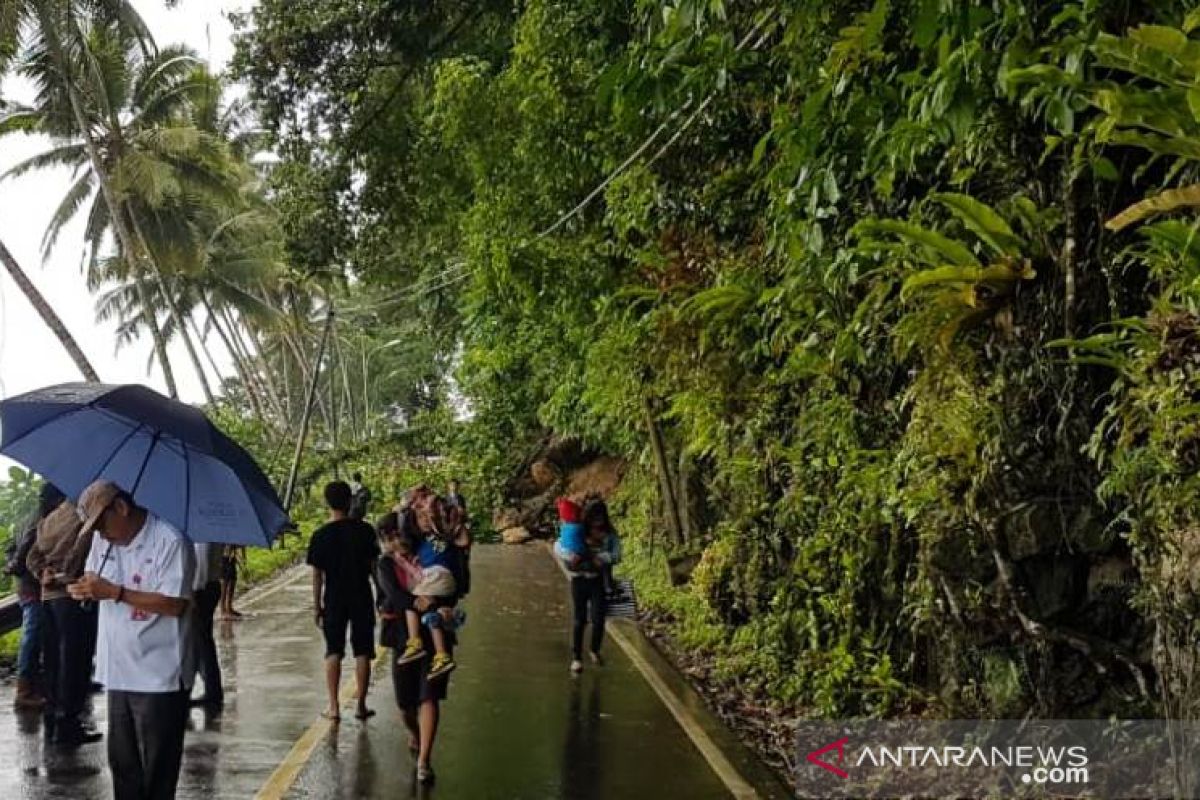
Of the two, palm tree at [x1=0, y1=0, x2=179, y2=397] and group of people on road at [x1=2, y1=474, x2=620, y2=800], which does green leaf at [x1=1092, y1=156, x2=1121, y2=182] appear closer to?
group of people on road at [x1=2, y1=474, x2=620, y2=800]

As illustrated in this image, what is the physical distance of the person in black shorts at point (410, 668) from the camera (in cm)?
732

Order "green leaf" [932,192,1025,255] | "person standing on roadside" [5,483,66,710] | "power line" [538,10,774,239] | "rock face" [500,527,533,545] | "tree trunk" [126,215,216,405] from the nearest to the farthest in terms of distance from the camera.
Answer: "green leaf" [932,192,1025,255] → "power line" [538,10,774,239] → "person standing on roadside" [5,483,66,710] → "tree trunk" [126,215,216,405] → "rock face" [500,527,533,545]

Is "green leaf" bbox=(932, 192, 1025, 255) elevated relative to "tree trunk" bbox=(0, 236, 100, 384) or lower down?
lower down

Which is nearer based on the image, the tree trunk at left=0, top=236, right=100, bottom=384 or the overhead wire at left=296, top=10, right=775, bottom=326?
the overhead wire at left=296, top=10, right=775, bottom=326

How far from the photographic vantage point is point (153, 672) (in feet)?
16.6

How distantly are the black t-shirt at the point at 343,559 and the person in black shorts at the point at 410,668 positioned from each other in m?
0.67

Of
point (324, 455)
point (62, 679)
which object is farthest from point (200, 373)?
point (62, 679)

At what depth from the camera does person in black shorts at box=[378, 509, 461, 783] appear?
7.32 m

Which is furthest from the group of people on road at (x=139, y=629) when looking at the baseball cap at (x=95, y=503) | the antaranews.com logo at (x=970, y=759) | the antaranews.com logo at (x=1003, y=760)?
the antaranews.com logo at (x=970, y=759)

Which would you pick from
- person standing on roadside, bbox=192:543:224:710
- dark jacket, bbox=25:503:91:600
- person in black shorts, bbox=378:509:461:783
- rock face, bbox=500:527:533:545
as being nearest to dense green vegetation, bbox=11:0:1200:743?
person in black shorts, bbox=378:509:461:783

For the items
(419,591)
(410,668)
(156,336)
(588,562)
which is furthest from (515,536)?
(419,591)

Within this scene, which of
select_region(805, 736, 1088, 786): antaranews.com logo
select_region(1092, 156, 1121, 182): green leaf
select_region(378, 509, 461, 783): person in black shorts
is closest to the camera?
select_region(1092, 156, 1121, 182): green leaf

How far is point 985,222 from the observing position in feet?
21.0

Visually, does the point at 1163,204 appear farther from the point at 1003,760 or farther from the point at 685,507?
the point at 685,507
